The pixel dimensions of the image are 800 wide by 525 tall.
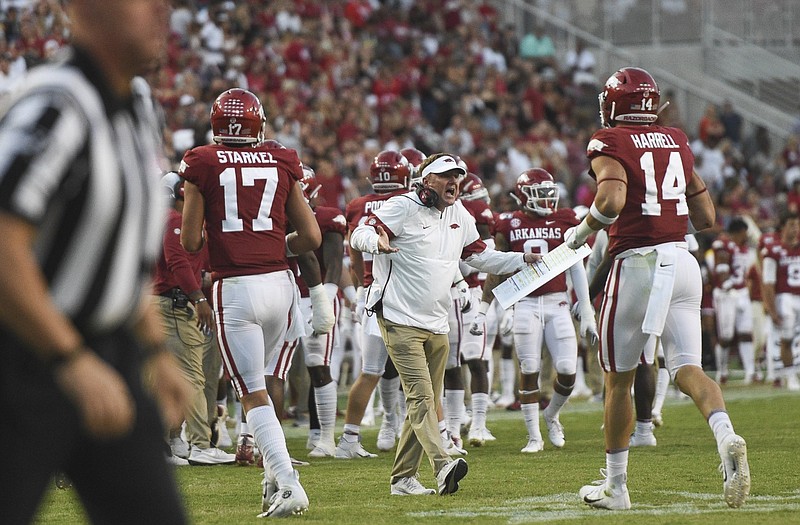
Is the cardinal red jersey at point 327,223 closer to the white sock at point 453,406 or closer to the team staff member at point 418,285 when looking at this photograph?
the white sock at point 453,406

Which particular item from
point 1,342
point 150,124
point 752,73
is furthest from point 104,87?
point 752,73

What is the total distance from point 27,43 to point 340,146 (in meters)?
5.46

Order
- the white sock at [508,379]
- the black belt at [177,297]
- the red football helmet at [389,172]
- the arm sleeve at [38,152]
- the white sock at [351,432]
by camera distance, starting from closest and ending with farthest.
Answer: the arm sleeve at [38,152] → the black belt at [177,297] → the white sock at [351,432] → the red football helmet at [389,172] → the white sock at [508,379]

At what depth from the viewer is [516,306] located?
10984mm

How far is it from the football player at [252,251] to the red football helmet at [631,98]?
180 centimetres

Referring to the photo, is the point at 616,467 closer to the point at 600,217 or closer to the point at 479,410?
the point at 600,217

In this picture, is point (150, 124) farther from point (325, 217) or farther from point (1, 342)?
point (325, 217)

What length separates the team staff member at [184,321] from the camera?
9328 mm

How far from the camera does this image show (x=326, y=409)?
10.4 m

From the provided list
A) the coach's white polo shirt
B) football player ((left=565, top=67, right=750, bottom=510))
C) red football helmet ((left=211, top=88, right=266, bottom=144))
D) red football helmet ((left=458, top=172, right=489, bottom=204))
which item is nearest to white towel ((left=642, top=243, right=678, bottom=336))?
football player ((left=565, top=67, right=750, bottom=510))

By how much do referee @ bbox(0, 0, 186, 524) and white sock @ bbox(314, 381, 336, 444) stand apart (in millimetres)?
7113

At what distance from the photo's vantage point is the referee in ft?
9.51

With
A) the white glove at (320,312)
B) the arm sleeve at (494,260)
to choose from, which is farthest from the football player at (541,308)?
the white glove at (320,312)

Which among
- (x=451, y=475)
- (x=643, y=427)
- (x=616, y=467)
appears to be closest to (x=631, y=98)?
(x=616, y=467)
